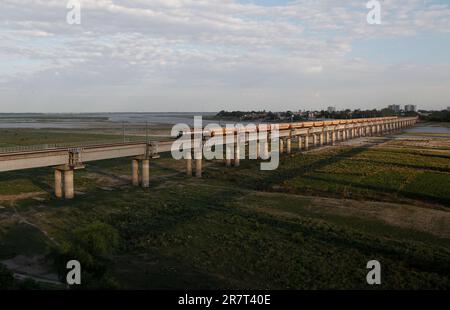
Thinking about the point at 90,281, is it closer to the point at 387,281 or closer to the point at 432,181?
the point at 387,281

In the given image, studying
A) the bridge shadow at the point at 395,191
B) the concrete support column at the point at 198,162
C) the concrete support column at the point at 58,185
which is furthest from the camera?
the concrete support column at the point at 198,162

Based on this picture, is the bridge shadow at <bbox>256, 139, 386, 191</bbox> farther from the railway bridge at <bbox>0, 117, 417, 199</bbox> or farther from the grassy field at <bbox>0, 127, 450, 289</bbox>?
the railway bridge at <bbox>0, 117, 417, 199</bbox>

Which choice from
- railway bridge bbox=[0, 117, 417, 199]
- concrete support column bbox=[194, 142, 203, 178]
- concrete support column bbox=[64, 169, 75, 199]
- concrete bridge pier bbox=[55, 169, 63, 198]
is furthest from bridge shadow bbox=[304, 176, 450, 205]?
concrete bridge pier bbox=[55, 169, 63, 198]

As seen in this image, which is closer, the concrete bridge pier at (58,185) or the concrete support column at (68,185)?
the concrete support column at (68,185)

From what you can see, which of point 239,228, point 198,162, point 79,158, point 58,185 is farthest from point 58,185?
point 239,228

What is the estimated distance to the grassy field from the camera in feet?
65.5

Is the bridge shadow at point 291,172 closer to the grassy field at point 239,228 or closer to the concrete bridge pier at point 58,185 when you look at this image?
the grassy field at point 239,228

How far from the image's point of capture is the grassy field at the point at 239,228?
19969 millimetres

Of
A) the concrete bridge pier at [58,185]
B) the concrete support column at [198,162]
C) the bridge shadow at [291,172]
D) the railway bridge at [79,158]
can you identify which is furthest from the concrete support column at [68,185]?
the bridge shadow at [291,172]

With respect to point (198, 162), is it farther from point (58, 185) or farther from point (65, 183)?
point (58, 185)

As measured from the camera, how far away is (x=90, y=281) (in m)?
17.4

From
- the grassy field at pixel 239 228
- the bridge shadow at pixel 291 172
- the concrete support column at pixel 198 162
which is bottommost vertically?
the grassy field at pixel 239 228
